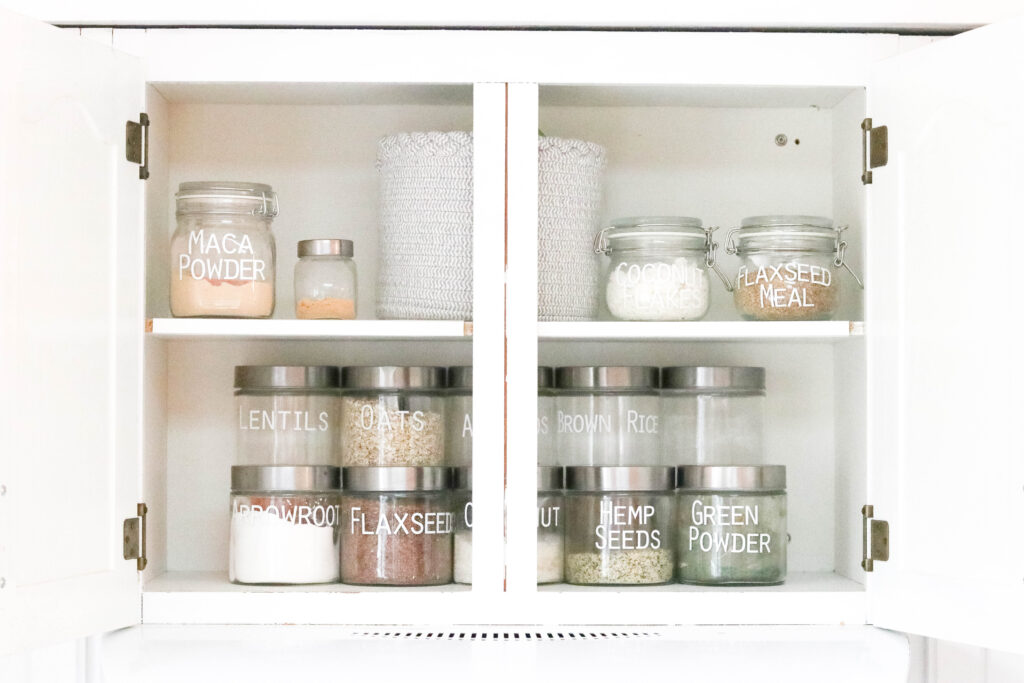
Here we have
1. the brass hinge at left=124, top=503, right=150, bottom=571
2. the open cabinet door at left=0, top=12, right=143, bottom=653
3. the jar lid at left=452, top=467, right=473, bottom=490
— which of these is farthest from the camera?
the jar lid at left=452, top=467, right=473, bottom=490

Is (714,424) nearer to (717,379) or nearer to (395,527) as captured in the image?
(717,379)

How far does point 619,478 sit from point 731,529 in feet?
0.53

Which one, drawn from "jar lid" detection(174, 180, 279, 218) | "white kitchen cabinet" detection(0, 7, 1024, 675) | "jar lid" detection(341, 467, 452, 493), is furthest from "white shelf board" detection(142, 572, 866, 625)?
"jar lid" detection(174, 180, 279, 218)

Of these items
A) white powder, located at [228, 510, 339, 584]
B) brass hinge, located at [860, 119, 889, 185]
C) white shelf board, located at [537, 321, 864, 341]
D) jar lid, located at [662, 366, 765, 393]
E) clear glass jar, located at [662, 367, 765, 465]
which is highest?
brass hinge, located at [860, 119, 889, 185]

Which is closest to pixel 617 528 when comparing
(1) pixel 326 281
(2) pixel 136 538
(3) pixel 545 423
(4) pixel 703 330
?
(3) pixel 545 423

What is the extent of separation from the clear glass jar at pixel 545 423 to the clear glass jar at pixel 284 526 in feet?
0.93

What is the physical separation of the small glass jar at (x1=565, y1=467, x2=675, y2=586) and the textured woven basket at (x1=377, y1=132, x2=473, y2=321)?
0.91 feet

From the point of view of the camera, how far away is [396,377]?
148 cm

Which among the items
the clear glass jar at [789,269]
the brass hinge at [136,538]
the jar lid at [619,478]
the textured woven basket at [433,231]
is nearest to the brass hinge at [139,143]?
the textured woven basket at [433,231]

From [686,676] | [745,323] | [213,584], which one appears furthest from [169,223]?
[686,676]

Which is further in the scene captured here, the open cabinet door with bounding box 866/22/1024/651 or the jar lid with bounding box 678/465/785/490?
the jar lid with bounding box 678/465/785/490

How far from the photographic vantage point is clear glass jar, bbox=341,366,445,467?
4.86 ft

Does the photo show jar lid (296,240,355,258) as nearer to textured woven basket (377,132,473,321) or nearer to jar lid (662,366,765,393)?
textured woven basket (377,132,473,321)

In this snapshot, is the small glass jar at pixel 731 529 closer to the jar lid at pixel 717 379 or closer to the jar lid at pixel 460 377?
the jar lid at pixel 717 379
